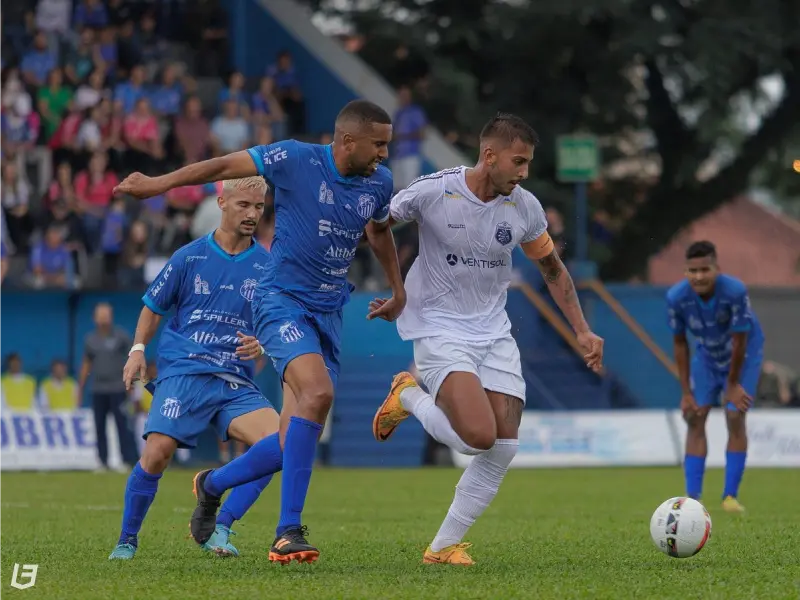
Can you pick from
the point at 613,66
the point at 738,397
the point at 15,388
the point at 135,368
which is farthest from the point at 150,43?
the point at 135,368

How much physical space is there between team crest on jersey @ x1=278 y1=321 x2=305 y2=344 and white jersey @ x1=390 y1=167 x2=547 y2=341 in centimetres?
68

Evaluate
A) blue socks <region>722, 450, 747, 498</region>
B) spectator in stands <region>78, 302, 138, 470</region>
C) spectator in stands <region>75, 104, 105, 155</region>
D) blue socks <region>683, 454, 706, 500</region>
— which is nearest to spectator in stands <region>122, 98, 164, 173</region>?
spectator in stands <region>75, 104, 105, 155</region>

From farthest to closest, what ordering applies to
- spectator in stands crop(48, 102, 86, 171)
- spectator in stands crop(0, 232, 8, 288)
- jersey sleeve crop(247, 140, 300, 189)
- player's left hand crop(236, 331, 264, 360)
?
spectator in stands crop(48, 102, 86, 171) < spectator in stands crop(0, 232, 8, 288) < player's left hand crop(236, 331, 264, 360) < jersey sleeve crop(247, 140, 300, 189)

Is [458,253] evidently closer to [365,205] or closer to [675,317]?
[365,205]

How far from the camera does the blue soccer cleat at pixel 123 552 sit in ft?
29.1

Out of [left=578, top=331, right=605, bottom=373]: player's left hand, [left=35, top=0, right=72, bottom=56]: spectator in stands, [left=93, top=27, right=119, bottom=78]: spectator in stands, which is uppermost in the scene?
[left=35, top=0, right=72, bottom=56]: spectator in stands

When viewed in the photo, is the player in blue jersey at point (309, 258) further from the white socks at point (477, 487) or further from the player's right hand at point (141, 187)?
the white socks at point (477, 487)

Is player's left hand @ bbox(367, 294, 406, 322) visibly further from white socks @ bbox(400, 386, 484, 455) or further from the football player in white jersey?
white socks @ bbox(400, 386, 484, 455)

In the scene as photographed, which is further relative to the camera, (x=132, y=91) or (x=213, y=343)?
(x=132, y=91)

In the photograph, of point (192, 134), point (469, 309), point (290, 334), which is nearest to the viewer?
point (290, 334)

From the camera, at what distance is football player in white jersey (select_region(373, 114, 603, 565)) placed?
27.8 ft

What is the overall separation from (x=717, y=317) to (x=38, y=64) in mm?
14206

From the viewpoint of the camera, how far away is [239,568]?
829 centimetres

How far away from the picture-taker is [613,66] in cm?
2736
